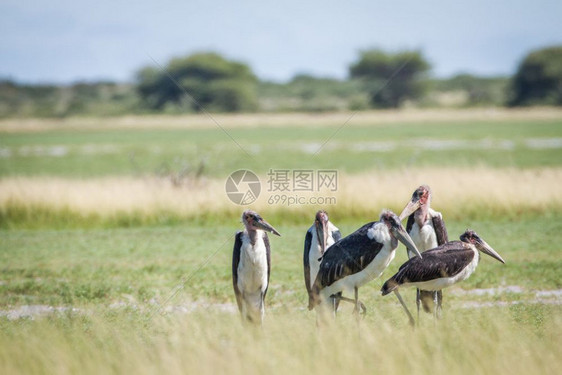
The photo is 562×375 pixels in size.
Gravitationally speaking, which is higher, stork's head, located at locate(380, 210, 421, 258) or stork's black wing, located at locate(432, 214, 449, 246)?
stork's head, located at locate(380, 210, 421, 258)

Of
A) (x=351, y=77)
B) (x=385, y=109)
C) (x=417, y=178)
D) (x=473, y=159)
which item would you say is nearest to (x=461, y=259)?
(x=417, y=178)

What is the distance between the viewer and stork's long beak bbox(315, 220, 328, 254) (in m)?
8.09

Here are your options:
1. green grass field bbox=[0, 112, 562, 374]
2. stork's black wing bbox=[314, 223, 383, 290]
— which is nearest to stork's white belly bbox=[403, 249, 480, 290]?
green grass field bbox=[0, 112, 562, 374]

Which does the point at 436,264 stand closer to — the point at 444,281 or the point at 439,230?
the point at 444,281

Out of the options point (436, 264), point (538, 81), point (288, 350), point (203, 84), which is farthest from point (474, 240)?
point (203, 84)

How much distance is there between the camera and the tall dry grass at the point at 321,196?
17203mm

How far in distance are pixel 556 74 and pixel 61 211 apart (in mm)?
71598

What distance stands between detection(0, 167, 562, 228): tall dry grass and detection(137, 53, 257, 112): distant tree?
56584 mm

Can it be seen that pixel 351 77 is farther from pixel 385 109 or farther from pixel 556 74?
pixel 556 74

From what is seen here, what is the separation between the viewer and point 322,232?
26.7 ft

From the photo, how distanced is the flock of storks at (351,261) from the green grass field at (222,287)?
1.30 feet

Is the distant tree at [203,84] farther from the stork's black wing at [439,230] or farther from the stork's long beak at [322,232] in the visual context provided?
the stork's long beak at [322,232]

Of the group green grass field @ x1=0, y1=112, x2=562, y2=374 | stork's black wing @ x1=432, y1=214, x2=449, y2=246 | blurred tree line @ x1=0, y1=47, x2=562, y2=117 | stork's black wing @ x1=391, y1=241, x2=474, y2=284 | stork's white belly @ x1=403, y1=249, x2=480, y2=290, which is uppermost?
blurred tree line @ x1=0, y1=47, x2=562, y2=117

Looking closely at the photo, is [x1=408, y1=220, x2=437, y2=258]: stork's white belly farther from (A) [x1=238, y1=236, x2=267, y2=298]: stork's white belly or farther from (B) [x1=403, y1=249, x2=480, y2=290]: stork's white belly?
(A) [x1=238, y1=236, x2=267, y2=298]: stork's white belly
